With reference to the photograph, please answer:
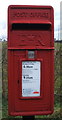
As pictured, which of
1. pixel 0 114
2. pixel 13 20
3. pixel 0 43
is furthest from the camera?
pixel 0 43

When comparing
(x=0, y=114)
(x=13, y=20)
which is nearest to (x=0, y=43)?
(x=0, y=114)

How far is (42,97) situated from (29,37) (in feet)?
2.72

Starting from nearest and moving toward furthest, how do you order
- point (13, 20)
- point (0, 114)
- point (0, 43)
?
1. point (13, 20)
2. point (0, 114)
3. point (0, 43)

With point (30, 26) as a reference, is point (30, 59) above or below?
below

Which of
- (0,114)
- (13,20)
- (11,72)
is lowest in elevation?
(0,114)

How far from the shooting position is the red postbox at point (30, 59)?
2.91 metres

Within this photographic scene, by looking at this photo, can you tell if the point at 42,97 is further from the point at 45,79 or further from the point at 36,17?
the point at 36,17

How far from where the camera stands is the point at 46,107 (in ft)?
10.0

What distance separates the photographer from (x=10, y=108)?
3.03 meters

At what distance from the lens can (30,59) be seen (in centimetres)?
295

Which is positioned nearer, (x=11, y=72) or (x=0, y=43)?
(x=11, y=72)

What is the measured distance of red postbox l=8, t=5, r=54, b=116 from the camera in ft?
9.55

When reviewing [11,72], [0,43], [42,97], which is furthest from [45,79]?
[0,43]

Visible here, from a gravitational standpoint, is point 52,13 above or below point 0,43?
above
